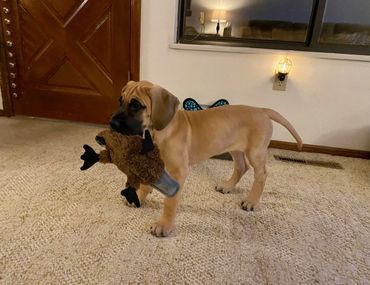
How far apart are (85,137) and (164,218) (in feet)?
4.59

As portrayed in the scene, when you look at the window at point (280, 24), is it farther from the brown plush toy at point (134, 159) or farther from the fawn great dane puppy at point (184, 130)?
the brown plush toy at point (134, 159)

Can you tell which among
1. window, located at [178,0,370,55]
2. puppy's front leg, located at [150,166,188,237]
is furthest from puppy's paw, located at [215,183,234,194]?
window, located at [178,0,370,55]

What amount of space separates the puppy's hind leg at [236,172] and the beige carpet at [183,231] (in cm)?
5

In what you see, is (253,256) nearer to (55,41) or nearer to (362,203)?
(362,203)

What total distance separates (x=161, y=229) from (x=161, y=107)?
520mm

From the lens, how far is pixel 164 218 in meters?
1.25

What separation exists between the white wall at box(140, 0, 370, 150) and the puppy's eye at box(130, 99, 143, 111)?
1.37 m

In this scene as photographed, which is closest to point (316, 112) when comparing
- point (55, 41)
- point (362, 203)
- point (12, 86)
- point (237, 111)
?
point (362, 203)

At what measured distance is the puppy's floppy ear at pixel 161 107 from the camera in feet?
3.76

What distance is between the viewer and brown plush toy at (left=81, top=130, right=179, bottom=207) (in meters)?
1.02

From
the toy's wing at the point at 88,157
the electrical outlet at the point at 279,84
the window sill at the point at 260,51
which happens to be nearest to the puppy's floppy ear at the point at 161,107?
the toy's wing at the point at 88,157

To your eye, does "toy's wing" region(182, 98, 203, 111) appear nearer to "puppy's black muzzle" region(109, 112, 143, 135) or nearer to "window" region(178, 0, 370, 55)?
"window" region(178, 0, 370, 55)

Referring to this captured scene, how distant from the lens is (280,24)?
2.29 m

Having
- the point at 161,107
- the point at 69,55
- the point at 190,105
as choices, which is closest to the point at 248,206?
the point at 161,107
